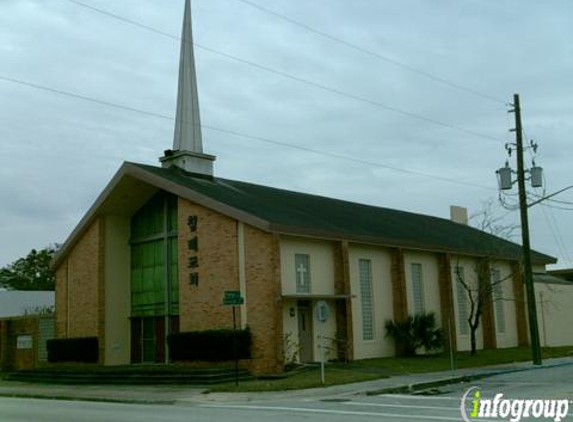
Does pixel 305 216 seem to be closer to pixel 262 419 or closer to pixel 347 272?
pixel 347 272

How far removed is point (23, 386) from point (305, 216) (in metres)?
12.7

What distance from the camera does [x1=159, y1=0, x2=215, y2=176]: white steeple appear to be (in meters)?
35.5

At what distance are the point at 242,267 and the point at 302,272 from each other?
2.42 metres

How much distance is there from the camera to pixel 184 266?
105 ft

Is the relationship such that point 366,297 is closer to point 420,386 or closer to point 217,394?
point 420,386

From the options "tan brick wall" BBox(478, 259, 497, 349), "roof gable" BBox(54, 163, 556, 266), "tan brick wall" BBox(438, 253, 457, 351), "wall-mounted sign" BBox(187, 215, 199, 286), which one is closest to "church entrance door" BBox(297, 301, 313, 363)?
"roof gable" BBox(54, 163, 556, 266)

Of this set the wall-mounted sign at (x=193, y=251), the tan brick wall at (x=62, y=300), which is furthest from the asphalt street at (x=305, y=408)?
the tan brick wall at (x=62, y=300)

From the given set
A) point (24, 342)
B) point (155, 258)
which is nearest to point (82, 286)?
point (155, 258)

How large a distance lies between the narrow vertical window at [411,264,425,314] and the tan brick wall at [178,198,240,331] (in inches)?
408

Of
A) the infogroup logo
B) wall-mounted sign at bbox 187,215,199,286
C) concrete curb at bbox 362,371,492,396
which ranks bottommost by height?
the infogroup logo

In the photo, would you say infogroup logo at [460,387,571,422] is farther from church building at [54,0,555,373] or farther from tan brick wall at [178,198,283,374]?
church building at [54,0,555,373]

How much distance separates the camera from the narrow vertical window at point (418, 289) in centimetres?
3645

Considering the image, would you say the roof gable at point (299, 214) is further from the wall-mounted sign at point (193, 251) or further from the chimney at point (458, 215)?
the chimney at point (458, 215)

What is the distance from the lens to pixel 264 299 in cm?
2856
